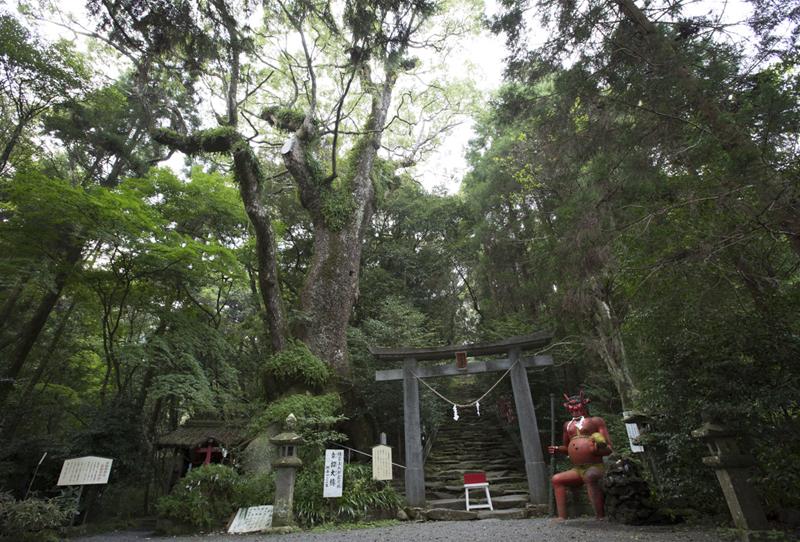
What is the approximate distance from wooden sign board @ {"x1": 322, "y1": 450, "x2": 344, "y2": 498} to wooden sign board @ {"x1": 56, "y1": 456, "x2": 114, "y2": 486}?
3.62m

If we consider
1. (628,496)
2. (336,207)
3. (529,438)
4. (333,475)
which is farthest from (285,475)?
(336,207)

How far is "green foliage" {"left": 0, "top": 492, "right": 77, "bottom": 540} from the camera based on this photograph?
4.74 metres

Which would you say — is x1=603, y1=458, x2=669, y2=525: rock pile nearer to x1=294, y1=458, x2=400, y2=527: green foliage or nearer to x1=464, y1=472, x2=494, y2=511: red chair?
x1=464, y1=472, x2=494, y2=511: red chair

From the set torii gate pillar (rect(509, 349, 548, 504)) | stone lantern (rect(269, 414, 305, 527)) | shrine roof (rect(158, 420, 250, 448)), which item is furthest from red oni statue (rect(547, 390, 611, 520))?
shrine roof (rect(158, 420, 250, 448))

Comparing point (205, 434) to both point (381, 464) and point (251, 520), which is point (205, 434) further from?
point (381, 464)

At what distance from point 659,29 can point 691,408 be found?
12.7 ft

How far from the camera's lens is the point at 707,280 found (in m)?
4.01

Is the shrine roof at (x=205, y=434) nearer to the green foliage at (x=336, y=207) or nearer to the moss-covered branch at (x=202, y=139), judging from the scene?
the green foliage at (x=336, y=207)

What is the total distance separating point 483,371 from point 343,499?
3.02 m

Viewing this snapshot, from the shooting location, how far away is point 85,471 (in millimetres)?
6211

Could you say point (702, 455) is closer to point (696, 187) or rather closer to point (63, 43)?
point (696, 187)

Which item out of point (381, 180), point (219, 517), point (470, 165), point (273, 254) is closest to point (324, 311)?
point (273, 254)

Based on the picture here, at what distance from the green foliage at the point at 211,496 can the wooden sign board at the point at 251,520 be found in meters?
0.18

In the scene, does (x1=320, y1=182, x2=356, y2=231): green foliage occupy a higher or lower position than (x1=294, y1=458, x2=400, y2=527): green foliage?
higher
